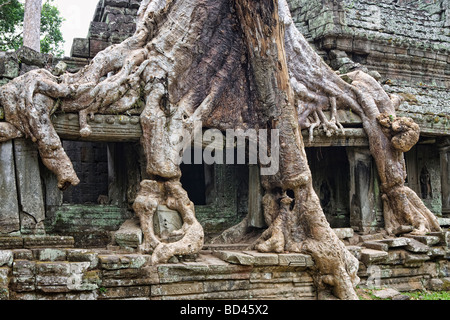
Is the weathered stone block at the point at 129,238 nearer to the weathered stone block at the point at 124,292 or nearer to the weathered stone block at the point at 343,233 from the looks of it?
the weathered stone block at the point at 124,292

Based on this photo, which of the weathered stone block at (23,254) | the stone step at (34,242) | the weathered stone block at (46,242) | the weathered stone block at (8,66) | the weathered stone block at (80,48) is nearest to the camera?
the weathered stone block at (23,254)

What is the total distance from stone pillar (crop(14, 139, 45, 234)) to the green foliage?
26.1 ft

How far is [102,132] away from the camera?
6.73m

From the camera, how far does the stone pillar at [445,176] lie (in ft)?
31.8

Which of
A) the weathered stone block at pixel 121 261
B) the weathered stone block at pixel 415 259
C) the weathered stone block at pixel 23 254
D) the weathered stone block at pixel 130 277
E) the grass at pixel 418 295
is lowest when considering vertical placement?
the grass at pixel 418 295

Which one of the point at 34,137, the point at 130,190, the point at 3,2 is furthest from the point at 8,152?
the point at 3,2

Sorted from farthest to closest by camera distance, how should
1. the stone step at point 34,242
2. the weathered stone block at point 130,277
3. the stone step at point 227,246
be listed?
the stone step at point 227,246
the stone step at point 34,242
the weathered stone block at point 130,277

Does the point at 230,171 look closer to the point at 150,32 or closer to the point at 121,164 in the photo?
the point at 121,164

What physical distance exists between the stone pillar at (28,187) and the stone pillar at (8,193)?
0.07 m

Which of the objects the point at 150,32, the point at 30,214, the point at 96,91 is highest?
the point at 150,32

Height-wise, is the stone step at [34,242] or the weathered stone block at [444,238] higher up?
the stone step at [34,242]

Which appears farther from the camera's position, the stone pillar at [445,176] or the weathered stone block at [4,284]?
the stone pillar at [445,176]

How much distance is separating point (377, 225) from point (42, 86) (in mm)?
5416

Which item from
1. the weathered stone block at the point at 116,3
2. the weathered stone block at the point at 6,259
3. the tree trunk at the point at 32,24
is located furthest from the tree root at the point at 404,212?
the tree trunk at the point at 32,24
